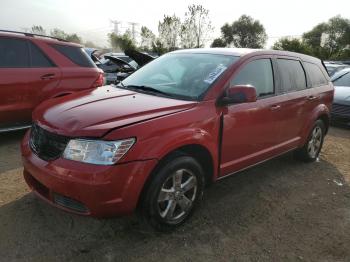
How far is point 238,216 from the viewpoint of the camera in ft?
12.8

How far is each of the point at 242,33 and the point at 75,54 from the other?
167ft

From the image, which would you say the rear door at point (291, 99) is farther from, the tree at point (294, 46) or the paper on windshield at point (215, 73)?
the tree at point (294, 46)

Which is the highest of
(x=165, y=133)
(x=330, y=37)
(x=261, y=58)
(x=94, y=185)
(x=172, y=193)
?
(x=330, y=37)

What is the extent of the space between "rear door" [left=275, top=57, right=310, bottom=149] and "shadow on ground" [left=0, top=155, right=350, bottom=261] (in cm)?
83

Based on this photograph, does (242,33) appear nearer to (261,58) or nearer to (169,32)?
(169,32)

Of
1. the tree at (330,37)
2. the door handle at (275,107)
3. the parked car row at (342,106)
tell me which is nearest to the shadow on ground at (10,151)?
the door handle at (275,107)

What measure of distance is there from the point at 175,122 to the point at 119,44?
48798mm

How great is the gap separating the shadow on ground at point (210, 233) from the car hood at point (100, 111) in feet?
3.13

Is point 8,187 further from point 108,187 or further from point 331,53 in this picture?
point 331,53

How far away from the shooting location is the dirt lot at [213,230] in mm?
3174

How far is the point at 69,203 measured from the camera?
10.0 ft

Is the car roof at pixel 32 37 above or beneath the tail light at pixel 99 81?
above

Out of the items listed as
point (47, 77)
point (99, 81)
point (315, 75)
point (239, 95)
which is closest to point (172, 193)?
point (239, 95)

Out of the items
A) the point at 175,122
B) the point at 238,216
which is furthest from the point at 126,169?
the point at 238,216
